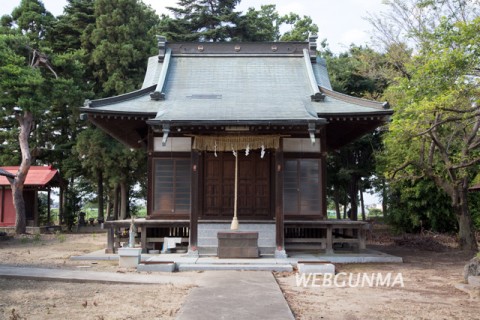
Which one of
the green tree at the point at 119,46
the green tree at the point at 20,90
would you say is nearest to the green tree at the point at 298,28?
the green tree at the point at 119,46

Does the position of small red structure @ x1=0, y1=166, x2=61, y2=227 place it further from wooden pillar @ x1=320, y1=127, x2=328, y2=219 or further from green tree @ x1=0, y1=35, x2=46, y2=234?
wooden pillar @ x1=320, y1=127, x2=328, y2=219

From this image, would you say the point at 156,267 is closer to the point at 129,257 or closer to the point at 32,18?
the point at 129,257

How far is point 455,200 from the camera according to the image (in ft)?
47.3

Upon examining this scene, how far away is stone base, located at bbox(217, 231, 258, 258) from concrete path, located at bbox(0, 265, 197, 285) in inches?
76.4

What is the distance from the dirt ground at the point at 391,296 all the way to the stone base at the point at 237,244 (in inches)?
Answer: 64.7

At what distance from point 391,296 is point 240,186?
653 centimetres

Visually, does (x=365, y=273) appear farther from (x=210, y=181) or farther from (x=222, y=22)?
(x=222, y=22)

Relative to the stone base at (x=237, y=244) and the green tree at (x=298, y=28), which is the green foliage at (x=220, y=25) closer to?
the green tree at (x=298, y=28)

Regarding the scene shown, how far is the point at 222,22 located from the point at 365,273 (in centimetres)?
2549

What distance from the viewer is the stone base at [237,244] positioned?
37.7ft

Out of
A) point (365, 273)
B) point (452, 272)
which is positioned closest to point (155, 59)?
point (365, 273)

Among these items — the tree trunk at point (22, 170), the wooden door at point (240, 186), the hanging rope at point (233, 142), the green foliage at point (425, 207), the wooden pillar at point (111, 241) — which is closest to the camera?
the hanging rope at point (233, 142)

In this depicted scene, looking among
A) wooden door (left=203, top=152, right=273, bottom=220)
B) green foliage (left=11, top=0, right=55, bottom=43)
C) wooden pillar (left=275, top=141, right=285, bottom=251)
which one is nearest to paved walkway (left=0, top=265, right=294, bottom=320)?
wooden pillar (left=275, top=141, right=285, bottom=251)

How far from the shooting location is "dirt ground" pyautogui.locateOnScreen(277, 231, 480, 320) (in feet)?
21.2
